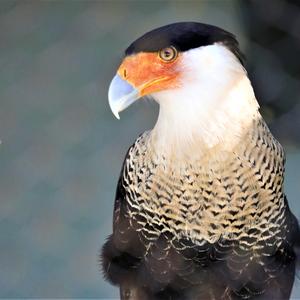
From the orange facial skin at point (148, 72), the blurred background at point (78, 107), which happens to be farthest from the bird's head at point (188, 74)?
the blurred background at point (78, 107)

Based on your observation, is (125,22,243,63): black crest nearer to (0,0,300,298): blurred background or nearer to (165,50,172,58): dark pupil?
(165,50,172,58): dark pupil

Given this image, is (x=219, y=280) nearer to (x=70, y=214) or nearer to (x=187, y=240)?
(x=187, y=240)

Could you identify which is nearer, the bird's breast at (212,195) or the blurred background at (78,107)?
the bird's breast at (212,195)

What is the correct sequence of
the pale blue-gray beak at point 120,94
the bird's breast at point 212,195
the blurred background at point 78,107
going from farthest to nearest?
the blurred background at point 78,107 < the bird's breast at point 212,195 < the pale blue-gray beak at point 120,94

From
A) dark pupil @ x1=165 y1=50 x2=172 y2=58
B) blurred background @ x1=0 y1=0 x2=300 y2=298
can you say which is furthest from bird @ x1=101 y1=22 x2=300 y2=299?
blurred background @ x1=0 y1=0 x2=300 y2=298

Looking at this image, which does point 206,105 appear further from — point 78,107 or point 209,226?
point 78,107

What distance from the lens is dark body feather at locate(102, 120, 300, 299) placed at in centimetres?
147

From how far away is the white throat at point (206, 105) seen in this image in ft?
4.51

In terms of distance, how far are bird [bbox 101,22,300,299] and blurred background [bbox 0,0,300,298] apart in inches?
22.8

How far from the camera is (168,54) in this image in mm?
1362

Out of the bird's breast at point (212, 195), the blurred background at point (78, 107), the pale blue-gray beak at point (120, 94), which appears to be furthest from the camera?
the blurred background at point (78, 107)

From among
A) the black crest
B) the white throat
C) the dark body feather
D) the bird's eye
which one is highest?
the black crest

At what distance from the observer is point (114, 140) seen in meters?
2.38

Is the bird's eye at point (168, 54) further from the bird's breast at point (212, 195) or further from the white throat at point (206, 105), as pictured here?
the bird's breast at point (212, 195)
